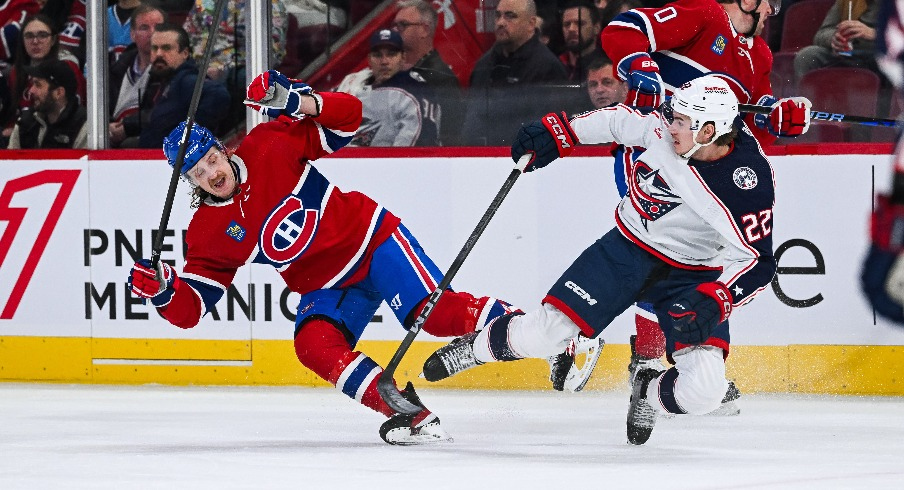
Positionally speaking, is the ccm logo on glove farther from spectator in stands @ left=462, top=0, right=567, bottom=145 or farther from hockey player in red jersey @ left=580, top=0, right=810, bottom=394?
spectator in stands @ left=462, top=0, right=567, bottom=145

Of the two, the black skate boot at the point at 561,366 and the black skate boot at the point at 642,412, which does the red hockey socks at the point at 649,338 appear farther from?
the black skate boot at the point at 642,412

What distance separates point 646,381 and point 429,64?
6.28 feet

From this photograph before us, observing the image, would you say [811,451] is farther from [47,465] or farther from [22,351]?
[22,351]

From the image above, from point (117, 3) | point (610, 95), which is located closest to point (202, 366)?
point (117, 3)

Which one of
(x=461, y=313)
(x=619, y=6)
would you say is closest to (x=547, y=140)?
(x=461, y=313)

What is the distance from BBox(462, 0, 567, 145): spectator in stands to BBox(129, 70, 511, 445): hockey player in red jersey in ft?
3.76

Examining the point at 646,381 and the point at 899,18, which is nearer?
the point at 899,18

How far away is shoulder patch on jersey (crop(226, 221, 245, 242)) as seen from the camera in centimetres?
414

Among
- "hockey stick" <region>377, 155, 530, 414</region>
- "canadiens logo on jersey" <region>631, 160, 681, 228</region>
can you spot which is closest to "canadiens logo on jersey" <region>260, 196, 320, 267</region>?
"hockey stick" <region>377, 155, 530, 414</region>

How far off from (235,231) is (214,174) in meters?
0.19

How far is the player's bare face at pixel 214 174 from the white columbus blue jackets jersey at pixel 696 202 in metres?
0.99

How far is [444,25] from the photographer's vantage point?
5.43m

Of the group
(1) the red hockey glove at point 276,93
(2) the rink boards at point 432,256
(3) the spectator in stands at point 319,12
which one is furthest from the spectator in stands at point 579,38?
(1) the red hockey glove at point 276,93

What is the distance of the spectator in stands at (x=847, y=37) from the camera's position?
16.8 feet
